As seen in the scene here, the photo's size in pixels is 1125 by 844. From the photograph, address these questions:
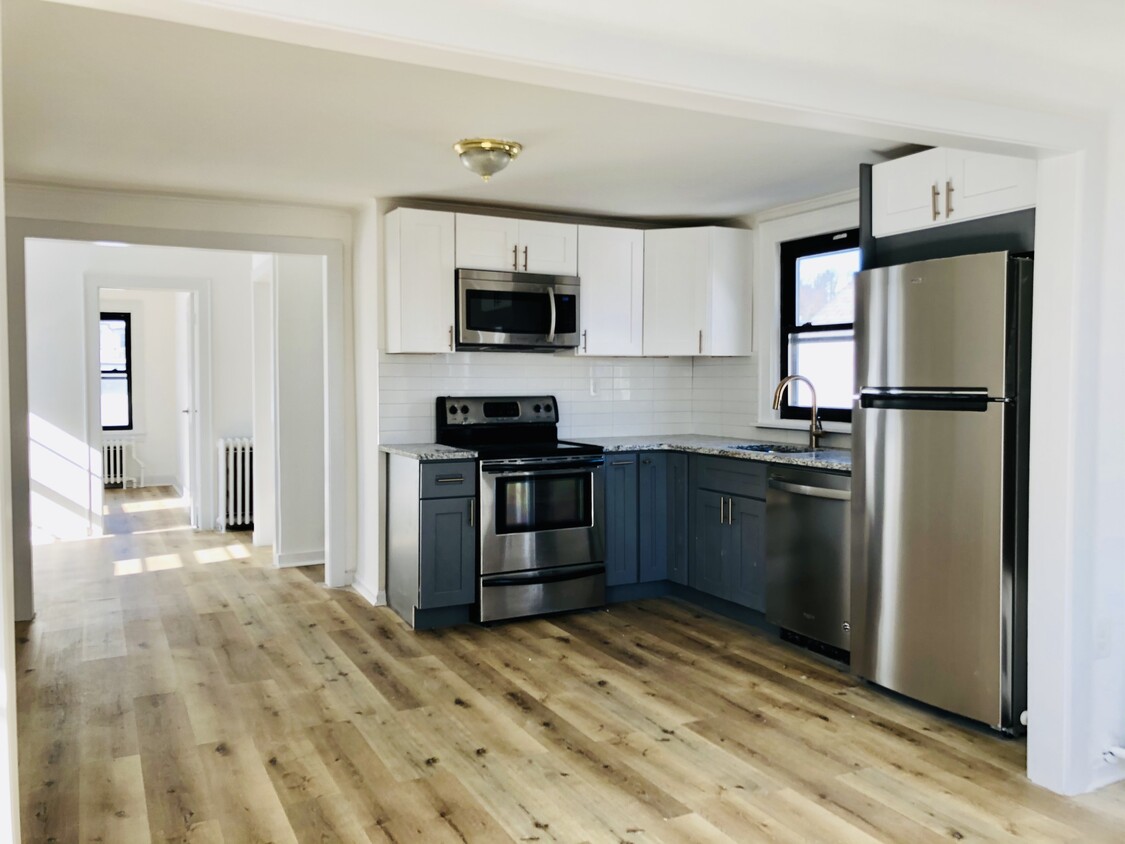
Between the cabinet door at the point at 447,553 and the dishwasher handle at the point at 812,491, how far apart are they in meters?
1.51

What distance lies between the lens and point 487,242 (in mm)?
4793

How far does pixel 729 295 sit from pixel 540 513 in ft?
5.52

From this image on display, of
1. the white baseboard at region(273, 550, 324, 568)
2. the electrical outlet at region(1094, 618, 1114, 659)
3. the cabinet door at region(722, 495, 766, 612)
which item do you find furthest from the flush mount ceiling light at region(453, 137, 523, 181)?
the white baseboard at region(273, 550, 324, 568)

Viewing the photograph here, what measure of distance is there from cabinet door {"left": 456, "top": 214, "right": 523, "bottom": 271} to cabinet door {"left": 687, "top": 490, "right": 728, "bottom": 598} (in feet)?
5.42

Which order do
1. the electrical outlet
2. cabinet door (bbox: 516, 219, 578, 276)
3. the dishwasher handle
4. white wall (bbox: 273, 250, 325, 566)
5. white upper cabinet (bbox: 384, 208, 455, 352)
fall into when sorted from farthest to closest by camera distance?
white wall (bbox: 273, 250, 325, 566) → cabinet door (bbox: 516, 219, 578, 276) → white upper cabinet (bbox: 384, 208, 455, 352) → the dishwasher handle → the electrical outlet

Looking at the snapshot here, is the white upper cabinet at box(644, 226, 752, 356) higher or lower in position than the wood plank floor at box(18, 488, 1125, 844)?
higher

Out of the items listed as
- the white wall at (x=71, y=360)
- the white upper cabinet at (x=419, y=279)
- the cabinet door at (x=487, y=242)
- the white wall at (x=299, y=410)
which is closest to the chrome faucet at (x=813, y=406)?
the cabinet door at (x=487, y=242)

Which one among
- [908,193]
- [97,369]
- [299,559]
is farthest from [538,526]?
[97,369]

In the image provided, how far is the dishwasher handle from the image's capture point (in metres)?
3.74

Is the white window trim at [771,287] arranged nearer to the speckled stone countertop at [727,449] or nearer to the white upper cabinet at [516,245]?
the speckled stone countertop at [727,449]

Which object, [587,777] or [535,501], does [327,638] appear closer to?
[535,501]

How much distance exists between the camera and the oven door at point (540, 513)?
4516mm

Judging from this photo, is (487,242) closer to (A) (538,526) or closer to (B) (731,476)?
(A) (538,526)

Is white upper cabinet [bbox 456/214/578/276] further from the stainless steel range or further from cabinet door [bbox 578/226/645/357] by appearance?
the stainless steel range
